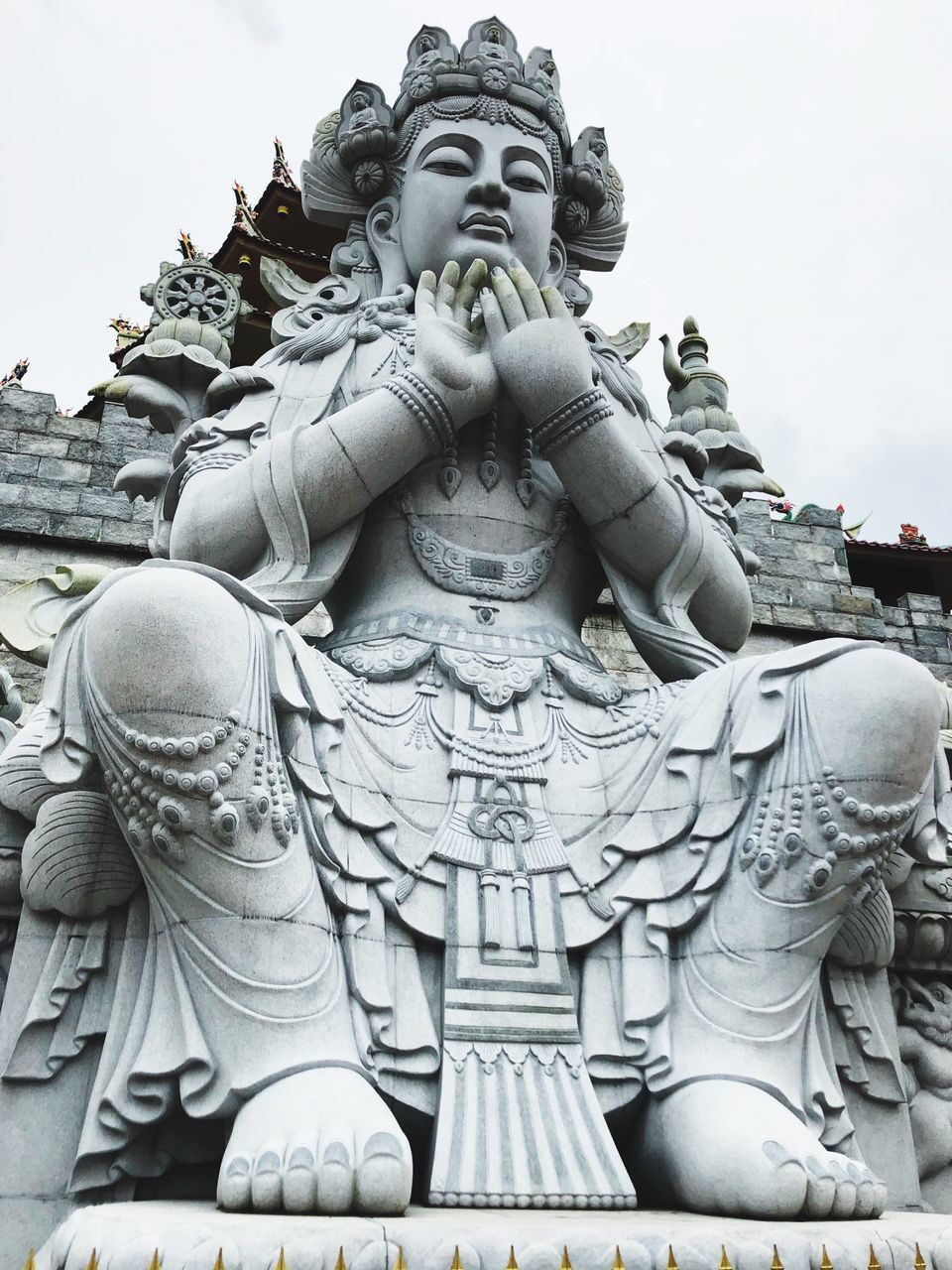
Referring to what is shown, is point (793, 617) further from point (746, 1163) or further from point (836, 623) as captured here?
point (746, 1163)

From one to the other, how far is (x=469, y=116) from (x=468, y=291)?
104cm

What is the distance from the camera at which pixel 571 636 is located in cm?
427

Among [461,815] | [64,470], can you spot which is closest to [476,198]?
[461,815]

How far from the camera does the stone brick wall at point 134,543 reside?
9.20 m

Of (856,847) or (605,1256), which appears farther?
(856,847)

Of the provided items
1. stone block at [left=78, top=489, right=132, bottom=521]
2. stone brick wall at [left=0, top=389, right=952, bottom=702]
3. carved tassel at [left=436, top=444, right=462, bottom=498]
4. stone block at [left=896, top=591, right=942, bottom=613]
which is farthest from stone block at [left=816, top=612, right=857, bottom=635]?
carved tassel at [left=436, top=444, right=462, bottom=498]

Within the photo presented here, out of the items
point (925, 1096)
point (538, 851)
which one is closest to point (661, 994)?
point (538, 851)

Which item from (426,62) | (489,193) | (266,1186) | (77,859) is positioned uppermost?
(426,62)

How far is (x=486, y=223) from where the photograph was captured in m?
4.76

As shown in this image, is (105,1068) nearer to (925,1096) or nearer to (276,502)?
(276,502)

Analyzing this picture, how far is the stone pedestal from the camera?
7.13 feet

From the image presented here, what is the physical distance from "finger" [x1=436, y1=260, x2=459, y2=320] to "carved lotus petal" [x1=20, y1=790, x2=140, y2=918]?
214cm

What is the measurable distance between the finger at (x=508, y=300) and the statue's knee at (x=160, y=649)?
1.71 m

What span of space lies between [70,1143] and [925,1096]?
8.49 feet
